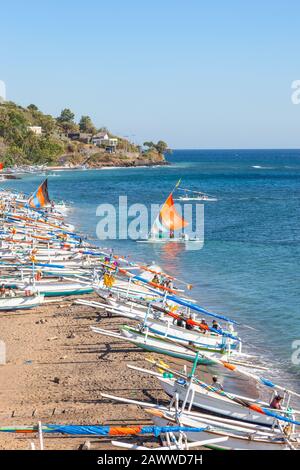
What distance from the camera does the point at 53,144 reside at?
160 m

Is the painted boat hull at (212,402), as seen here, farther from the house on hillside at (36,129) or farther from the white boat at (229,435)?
the house on hillside at (36,129)

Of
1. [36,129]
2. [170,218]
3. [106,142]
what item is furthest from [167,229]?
[106,142]

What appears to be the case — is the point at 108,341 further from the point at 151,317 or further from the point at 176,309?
the point at 176,309

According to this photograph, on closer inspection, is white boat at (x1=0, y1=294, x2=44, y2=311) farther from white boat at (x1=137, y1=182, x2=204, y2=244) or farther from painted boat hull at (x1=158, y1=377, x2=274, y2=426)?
white boat at (x1=137, y1=182, x2=204, y2=244)

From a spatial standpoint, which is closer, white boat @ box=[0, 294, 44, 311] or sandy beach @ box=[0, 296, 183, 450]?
sandy beach @ box=[0, 296, 183, 450]

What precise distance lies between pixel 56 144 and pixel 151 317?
467 feet

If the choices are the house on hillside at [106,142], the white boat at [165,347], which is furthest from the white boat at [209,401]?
the house on hillside at [106,142]

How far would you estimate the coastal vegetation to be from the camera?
15200 centimetres

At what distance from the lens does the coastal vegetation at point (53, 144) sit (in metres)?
152

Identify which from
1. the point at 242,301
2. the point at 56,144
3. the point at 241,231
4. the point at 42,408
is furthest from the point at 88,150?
the point at 42,408

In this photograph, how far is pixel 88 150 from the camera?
6954 inches

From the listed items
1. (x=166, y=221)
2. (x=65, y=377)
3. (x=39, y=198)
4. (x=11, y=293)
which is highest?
(x=39, y=198)

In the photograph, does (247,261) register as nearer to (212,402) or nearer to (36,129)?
(212,402)

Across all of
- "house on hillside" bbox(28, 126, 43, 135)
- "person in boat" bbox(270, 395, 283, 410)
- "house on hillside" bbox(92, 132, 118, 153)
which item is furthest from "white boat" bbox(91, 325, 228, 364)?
"house on hillside" bbox(92, 132, 118, 153)
